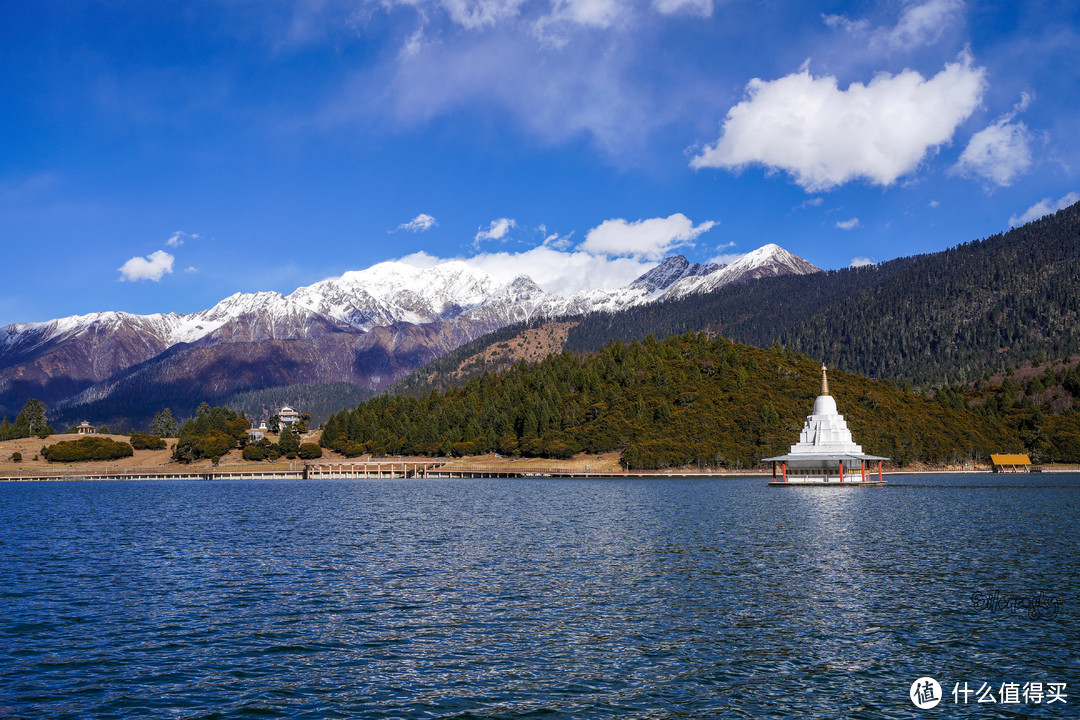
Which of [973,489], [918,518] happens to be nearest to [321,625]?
[918,518]

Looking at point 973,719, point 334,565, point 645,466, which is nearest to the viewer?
point 973,719

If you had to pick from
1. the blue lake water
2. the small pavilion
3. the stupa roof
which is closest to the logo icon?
the blue lake water

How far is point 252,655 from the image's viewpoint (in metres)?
28.7

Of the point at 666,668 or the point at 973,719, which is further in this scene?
the point at 666,668

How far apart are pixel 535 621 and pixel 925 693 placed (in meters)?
14.8

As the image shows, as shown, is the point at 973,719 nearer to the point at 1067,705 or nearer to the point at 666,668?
the point at 1067,705

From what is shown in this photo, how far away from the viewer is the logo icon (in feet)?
76.5

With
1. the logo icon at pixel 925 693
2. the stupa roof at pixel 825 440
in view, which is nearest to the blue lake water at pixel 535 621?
the logo icon at pixel 925 693

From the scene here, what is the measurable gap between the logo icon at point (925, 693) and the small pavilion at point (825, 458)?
121 meters

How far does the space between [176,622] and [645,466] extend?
15588cm

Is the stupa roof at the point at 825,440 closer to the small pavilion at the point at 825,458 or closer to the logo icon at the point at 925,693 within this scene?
the small pavilion at the point at 825,458

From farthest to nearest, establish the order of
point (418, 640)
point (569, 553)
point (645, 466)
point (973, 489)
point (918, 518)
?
point (645, 466)
point (973, 489)
point (918, 518)
point (569, 553)
point (418, 640)

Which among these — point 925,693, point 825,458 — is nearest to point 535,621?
point 925,693

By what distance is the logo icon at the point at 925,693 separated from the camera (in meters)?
23.3
